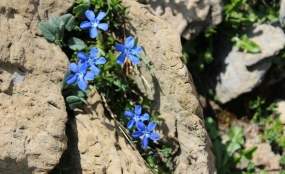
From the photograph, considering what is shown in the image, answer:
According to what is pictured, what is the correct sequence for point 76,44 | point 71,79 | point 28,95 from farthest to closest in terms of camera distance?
1. point 76,44
2. point 71,79
3. point 28,95

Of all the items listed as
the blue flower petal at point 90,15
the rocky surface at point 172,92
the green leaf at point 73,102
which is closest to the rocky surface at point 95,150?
the green leaf at point 73,102

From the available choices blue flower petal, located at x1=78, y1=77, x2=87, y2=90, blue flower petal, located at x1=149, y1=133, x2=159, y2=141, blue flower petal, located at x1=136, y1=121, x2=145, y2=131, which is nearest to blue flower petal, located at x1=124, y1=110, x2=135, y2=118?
blue flower petal, located at x1=136, y1=121, x2=145, y2=131

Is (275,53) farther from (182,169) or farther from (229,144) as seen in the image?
(182,169)

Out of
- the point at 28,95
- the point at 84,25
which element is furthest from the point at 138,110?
the point at 28,95

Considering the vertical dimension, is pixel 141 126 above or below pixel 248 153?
below

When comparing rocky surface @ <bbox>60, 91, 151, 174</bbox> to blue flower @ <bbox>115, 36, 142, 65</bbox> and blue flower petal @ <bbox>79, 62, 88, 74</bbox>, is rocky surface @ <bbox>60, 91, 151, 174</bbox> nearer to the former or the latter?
blue flower petal @ <bbox>79, 62, 88, 74</bbox>

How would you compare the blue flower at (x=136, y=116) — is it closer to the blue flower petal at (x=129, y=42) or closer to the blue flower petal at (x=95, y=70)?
the blue flower petal at (x=95, y=70)

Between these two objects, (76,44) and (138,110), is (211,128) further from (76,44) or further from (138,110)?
(76,44)
